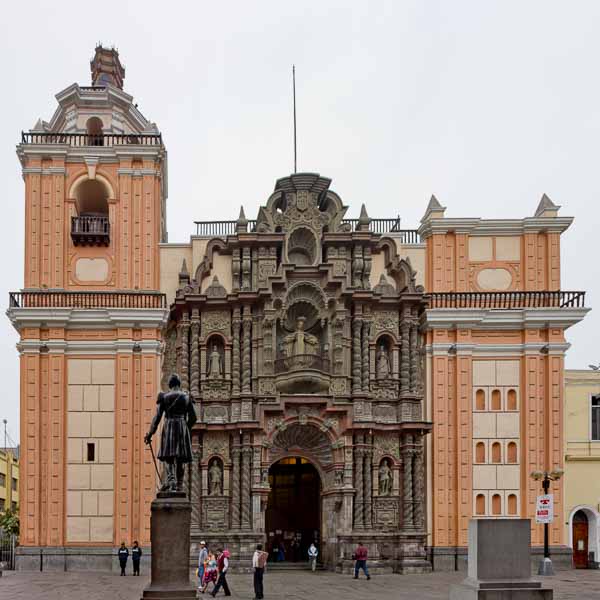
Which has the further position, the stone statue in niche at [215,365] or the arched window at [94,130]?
the arched window at [94,130]

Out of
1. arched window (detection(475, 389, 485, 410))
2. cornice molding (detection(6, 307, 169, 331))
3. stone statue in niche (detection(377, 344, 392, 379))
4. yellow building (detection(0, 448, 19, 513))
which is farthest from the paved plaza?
yellow building (detection(0, 448, 19, 513))

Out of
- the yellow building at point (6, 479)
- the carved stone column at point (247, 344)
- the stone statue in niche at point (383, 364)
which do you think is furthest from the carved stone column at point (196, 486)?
the yellow building at point (6, 479)

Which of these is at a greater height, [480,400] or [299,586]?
[480,400]

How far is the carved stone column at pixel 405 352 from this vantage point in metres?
42.2

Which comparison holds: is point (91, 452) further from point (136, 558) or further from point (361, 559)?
point (361, 559)

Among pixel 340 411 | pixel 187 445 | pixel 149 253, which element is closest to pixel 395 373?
pixel 340 411

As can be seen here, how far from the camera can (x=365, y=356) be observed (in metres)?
42.2

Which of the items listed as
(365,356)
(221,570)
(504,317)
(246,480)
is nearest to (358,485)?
(246,480)

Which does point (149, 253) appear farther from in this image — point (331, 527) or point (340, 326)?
point (331, 527)

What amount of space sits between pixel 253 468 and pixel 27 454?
28.7 ft

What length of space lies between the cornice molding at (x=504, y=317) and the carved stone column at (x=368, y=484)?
5.76m

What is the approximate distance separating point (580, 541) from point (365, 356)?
1181cm

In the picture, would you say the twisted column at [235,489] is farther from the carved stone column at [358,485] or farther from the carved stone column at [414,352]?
the carved stone column at [414,352]

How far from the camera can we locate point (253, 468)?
41.1 m
